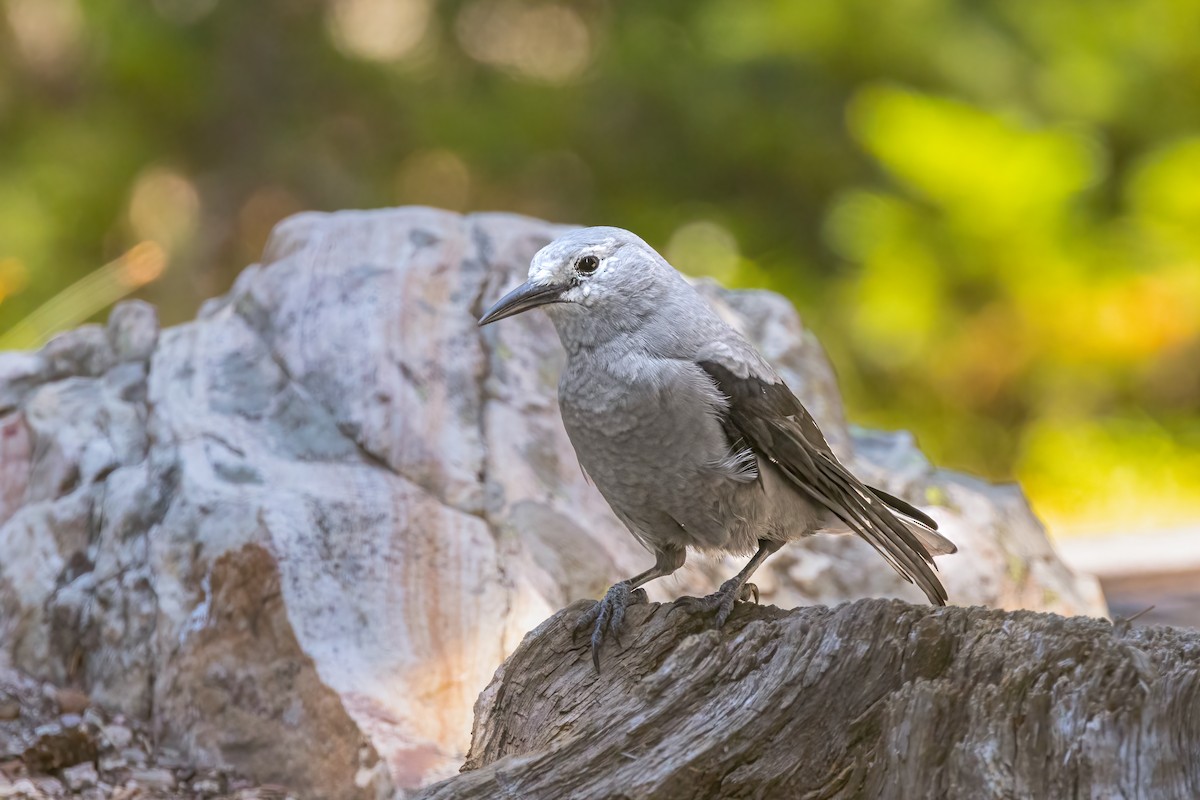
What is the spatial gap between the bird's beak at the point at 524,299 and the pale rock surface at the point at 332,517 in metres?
0.92

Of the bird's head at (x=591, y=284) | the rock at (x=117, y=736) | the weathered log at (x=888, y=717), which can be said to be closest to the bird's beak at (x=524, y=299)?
the bird's head at (x=591, y=284)

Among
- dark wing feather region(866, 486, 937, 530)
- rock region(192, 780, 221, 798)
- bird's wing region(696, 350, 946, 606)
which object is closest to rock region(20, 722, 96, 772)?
rock region(192, 780, 221, 798)

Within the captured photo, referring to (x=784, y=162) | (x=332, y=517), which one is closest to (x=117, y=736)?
(x=332, y=517)

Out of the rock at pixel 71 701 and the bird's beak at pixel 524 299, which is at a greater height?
the bird's beak at pixel 524 299

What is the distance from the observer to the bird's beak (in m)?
2.39

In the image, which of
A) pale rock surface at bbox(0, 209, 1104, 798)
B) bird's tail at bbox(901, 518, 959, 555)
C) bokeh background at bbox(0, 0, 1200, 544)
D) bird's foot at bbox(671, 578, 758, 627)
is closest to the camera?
bird's foot at bbox(671, 578, 758, 627)

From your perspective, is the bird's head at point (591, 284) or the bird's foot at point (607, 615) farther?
the bird's head at point (591, 284)

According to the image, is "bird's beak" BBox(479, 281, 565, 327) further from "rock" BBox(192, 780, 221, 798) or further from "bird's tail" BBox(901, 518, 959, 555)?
"rock" BBox(192, 780, 221, 798)

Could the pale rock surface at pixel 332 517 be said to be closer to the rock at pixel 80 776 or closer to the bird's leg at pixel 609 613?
the rock at pixel 80 776

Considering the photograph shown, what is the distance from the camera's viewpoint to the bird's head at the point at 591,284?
7.98 ft

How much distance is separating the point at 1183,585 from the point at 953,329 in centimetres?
249

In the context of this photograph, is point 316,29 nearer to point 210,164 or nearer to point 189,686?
point 210,164

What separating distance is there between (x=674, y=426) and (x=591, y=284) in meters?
0.34

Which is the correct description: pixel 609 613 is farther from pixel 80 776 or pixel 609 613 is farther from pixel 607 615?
pixel 80 776
